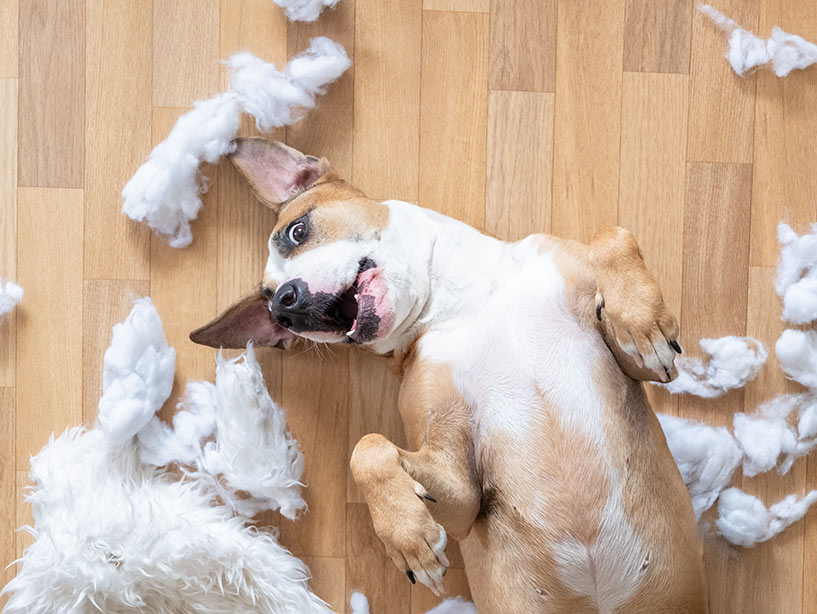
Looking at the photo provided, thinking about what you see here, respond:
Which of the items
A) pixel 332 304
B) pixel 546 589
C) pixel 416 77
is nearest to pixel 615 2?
pixel 416 77

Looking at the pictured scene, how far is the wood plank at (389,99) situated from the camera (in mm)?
2281

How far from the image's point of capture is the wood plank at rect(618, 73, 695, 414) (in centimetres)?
228

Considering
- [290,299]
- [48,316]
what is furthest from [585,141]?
[48,316]

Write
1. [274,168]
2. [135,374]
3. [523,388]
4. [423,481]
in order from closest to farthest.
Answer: [423,481] → [523,388] → [274,168] → [135,374]

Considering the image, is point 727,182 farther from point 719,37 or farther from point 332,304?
point 332,304

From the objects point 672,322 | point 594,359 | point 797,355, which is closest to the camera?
point 672,322

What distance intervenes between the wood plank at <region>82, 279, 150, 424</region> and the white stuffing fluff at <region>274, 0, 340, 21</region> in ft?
2.85

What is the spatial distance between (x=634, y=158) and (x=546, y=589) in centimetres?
120

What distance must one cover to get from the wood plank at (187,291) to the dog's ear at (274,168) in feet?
0.85

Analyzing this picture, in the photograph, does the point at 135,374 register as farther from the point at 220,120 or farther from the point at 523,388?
the point at 523,388

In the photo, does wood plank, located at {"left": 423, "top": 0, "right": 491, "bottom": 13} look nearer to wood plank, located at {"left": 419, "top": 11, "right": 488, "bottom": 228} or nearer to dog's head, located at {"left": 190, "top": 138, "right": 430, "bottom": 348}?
wood plank, located at {"left": 419, "top": 11, "right": 488, "bottom": 228}

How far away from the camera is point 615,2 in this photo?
2.27m

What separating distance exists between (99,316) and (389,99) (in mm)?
1038

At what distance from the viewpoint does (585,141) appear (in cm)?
229
